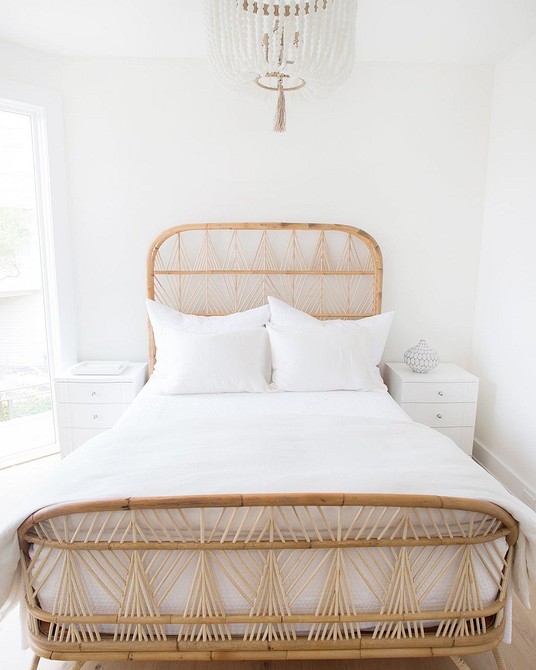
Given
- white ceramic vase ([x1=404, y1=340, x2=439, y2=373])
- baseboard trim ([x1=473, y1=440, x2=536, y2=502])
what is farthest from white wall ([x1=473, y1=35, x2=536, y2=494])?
white ceramic vase ([x1=404, y1=340, x2=439, y2=373])

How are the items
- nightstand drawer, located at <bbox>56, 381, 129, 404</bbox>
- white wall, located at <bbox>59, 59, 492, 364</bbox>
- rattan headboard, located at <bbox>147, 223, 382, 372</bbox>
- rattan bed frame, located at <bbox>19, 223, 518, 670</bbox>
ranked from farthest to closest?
rattan headboard, located at <bbox>147, 223, 382, 372</bbox> < white wall, located at <bbox>59, 59, 492, 364</bbox> < nightstand drawer, located at <bbox>56, 381, 129, 404</bbox> < rattan bed frame, located at <bbox>19, 223, 518, 670</bbox>

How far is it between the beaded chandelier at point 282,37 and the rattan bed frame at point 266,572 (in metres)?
1.40

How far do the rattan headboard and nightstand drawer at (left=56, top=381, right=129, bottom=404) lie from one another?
0.28m

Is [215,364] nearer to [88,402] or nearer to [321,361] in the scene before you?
[321,361]

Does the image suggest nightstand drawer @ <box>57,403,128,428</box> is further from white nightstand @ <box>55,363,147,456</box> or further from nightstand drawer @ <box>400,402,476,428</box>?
nightstand drawer @ <box>400,402,476,428</box>

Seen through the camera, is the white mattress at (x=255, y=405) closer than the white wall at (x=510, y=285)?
Yes

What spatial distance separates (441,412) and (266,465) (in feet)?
5.51

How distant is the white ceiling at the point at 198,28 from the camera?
7.53 feet

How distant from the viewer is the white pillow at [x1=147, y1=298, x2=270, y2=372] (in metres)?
2.80

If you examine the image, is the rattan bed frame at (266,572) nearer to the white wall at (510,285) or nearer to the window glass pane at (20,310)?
the white wall at (510,285)

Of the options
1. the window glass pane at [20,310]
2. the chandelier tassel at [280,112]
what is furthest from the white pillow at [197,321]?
the chandelier tassel at [280,112]

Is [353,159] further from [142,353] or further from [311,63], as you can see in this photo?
[142,353]

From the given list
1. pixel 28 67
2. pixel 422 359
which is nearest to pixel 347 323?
pixel 422 359

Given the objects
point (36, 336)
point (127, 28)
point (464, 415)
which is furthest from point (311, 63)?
point (36, 336)
